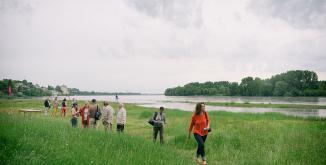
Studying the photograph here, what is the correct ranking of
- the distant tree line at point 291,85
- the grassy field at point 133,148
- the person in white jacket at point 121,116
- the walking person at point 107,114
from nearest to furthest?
the grassy field at point 133,148 → the person in white jacket at point 121,116 → the walking person at point 107,114 → the distant tree line at point 291,85

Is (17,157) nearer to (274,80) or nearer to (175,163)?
(175,163)

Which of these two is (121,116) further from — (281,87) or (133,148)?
(281,87)

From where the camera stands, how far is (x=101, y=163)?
778 centimetres

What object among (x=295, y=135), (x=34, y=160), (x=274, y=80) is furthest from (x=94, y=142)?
(x=274, y=80)

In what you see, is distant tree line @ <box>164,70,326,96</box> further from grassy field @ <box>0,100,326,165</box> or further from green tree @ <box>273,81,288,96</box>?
grassy field @ <box>0,100,326,165</box>

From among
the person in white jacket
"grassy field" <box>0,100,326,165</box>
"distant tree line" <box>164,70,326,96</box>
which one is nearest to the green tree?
"distant tree line" <box>164,70,326,96</box>

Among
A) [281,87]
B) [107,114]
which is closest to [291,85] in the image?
[281,87]

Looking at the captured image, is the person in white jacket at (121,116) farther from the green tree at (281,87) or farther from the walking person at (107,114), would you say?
the green tree at (281,87)

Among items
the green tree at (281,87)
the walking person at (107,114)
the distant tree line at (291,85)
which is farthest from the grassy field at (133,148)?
the distant tree line at (291,85)

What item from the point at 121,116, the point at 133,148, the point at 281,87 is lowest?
the point at 133,148

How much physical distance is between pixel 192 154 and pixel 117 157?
16.3 feet

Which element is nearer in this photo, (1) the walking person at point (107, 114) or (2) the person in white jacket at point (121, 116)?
(2) the person in white jacket at point (121, 116)

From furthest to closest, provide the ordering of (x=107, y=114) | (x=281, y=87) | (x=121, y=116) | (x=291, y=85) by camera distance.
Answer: (x=291, y=85), (x=281, y=87), (x=107, y=114), (x=121, y=116)

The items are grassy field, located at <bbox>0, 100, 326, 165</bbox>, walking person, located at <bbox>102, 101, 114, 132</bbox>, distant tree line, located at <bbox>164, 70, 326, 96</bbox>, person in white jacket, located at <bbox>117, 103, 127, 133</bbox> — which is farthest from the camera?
distant tree line, located at <bbox>164, 70, 326, 96</bbox>
